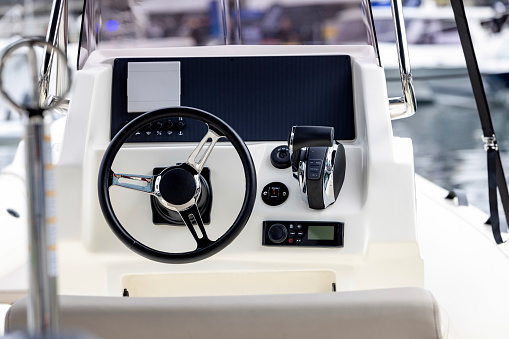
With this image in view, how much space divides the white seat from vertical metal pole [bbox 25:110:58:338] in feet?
1.57

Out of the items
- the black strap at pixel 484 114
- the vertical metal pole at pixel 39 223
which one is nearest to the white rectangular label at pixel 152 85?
the black strap at pixel 484 114

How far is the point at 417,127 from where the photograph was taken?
995cm

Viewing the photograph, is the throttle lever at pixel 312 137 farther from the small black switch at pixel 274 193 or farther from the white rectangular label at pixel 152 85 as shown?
the white rectangular label at pixel 152 85

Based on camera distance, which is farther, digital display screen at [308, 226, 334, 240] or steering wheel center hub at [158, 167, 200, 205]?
digital display screen at [308, 226, 334, 240]

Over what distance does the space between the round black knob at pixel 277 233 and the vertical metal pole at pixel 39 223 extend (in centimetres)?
130

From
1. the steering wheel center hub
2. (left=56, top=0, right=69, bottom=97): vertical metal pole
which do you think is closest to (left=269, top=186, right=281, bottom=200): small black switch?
the steering wheel center hub

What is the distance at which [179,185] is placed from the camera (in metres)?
1.71

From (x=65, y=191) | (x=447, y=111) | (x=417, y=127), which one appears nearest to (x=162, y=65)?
(x=65, y=191)

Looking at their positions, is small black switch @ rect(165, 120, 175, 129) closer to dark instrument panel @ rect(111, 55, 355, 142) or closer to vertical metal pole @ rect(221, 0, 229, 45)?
dark instrument panel @ rect(111, 55, 355, 142)

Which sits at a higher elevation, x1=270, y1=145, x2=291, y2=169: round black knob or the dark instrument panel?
the dark instrument panel

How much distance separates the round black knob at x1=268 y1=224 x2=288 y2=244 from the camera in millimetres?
1909

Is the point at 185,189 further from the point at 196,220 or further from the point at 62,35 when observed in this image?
the point at 62,35

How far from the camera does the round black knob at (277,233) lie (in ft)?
6.26

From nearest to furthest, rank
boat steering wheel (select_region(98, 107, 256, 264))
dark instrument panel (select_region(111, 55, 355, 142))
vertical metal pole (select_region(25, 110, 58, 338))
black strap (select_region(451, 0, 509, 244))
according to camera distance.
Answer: vertical metal pole (select_region(25, 110, 58, 338)), boat steering wheel (select_region(98, 107, 256, 264)), dark instrument panel (select_region(111, 55, 355, 142)), black strap (select_region(451, 0, 509, 244))
